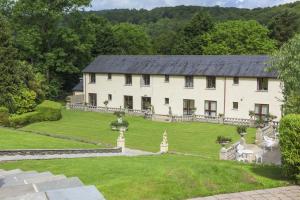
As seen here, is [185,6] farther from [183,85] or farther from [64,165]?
[64,165]

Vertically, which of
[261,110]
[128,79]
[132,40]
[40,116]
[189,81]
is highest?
[132,40]

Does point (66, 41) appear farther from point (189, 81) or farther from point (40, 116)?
point (189, 81)

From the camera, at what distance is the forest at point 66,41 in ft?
152

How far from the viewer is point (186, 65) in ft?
165

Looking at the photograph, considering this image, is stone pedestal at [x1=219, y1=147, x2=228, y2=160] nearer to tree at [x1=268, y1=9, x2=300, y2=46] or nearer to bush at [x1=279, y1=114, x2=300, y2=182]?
bush at [x1=279, y1=114, x2=300, y2=182]

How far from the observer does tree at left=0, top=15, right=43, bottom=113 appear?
148 ft

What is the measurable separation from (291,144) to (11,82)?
37.7 m

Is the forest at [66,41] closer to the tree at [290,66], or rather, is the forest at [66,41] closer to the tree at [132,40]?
the tree at [132,40]

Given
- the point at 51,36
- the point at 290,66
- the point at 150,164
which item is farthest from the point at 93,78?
the point at 150,164

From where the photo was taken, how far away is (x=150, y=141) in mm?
35125

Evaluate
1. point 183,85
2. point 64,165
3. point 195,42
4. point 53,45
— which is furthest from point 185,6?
point 64,165

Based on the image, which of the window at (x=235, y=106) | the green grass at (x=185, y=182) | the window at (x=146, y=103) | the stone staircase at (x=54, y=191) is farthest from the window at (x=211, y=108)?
the stone staircase at (x=54, y=191)

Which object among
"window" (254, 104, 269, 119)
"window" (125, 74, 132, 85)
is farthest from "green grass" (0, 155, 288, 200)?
"window" (125, 74, 132, 85)

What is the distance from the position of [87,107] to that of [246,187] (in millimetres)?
42699
